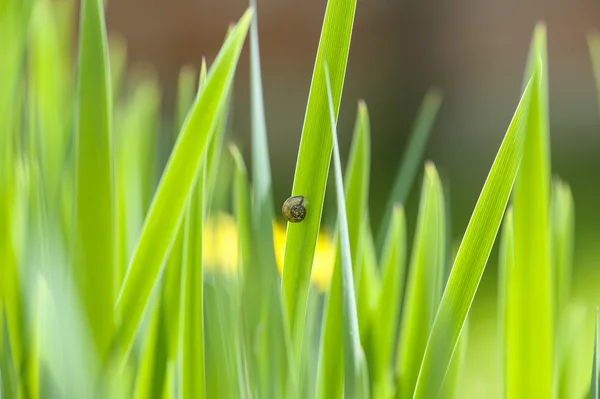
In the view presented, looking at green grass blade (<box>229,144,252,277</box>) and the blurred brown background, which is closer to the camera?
green grass blade (<box>229,144,252,277</box>)

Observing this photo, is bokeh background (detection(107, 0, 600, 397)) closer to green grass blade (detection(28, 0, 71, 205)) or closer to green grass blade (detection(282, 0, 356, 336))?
green grass blade (detection(28, 0, 71, 205))

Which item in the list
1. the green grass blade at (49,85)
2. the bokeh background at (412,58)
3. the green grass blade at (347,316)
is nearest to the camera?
the green grass blade at (347,316)

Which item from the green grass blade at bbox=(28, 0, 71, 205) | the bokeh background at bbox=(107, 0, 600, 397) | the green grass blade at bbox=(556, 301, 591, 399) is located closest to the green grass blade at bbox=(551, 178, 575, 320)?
the green grass blade at bbox=(556, 301, 591, 399)

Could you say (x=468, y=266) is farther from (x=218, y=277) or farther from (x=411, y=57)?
(x=411, y=57)

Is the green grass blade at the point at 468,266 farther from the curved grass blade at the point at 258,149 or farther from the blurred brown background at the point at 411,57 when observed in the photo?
the blurred brown background at the point at 411,57

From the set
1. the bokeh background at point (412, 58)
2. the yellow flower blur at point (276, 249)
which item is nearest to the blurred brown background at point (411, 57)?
the bokeh background at point (412, 58)

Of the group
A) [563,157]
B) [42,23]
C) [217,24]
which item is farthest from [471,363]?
[217,24]

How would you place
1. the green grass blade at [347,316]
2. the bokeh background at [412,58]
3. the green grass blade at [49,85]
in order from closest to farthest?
the green grass blade at [347,316], the green grass blade at [49,85], the bokeh background at [412,58]
